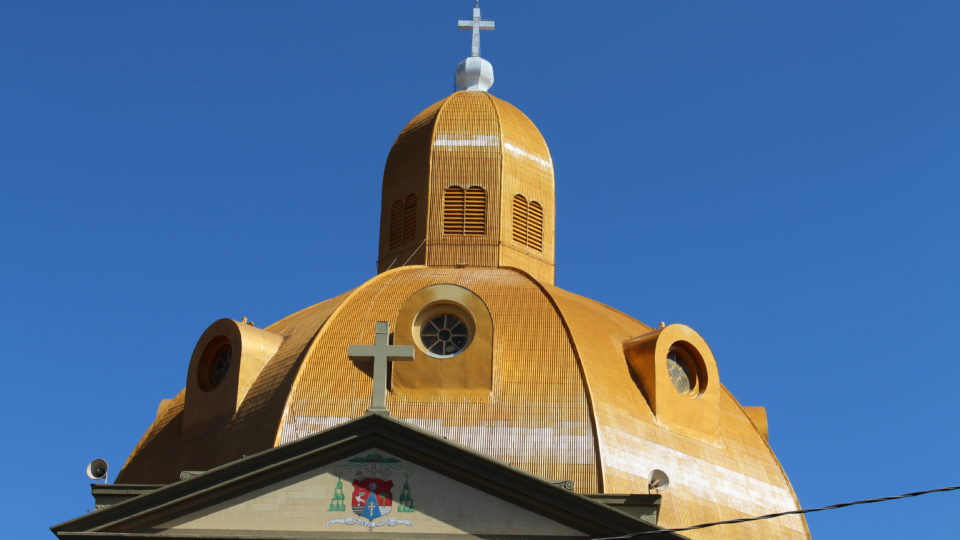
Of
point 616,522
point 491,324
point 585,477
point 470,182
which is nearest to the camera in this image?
point 616,522

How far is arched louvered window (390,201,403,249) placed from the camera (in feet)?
168

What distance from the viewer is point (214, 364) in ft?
147

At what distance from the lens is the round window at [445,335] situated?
42.3 metres

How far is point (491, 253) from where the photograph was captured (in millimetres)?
49344

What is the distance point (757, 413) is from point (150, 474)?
16.4 metres

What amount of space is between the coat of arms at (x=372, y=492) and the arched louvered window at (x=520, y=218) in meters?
18.4

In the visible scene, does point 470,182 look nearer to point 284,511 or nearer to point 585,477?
point 585,477

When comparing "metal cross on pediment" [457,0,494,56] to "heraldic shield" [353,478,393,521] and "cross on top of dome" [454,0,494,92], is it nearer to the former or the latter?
"cross on top of dome" [454,0,494,92]

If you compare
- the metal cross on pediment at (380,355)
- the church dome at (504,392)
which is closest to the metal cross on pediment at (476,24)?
the church dome at (504,392)

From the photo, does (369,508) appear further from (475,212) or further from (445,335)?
(475,212)

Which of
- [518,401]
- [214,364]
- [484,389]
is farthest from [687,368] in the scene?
[214,364]

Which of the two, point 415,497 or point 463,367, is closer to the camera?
point 415,497

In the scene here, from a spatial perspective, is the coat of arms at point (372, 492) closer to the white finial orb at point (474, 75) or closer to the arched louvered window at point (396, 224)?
the arched louvered window at point (396, 224)

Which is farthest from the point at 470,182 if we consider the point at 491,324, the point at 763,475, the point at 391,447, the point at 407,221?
the point at 391,447
